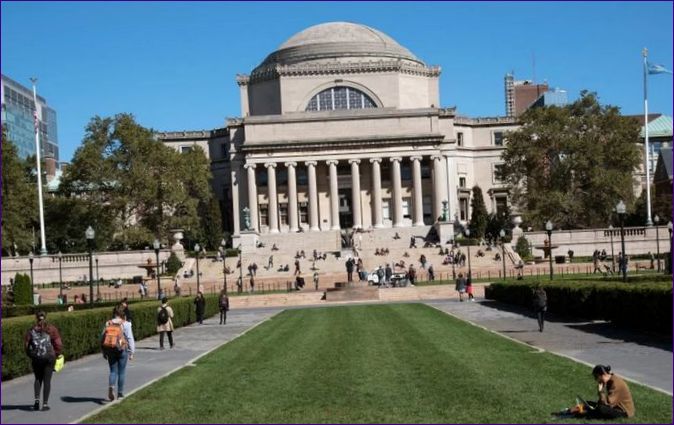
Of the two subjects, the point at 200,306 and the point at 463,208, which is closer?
the point at 200,306

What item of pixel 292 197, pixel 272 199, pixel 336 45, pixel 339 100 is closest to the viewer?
pixel 272 199

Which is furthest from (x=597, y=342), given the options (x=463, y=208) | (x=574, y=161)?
(x=463, y=208)

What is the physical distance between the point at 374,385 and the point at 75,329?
488 inches

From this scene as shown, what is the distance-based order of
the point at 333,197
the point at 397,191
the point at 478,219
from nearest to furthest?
the point at 478,219 < the point at 397,191 < the point at 333,197

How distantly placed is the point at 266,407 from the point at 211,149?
111 metres

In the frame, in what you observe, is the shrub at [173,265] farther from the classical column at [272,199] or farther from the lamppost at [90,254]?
the lamppost at [90,254]

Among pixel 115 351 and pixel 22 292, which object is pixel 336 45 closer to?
pixel 22 292

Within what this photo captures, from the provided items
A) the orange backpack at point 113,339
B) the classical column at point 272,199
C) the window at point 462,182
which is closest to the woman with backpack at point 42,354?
the orange backpack at point 113,339

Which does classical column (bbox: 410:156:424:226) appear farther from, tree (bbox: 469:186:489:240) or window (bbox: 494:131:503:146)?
window (bbox: 494:131:503:146)

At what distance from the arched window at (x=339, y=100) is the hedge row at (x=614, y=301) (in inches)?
2863

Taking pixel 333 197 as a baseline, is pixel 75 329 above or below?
below

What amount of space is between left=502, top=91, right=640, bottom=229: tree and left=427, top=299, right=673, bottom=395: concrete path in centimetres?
5198

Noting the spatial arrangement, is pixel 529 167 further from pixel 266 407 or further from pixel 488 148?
pixel 266 407

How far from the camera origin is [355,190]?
108 meters
